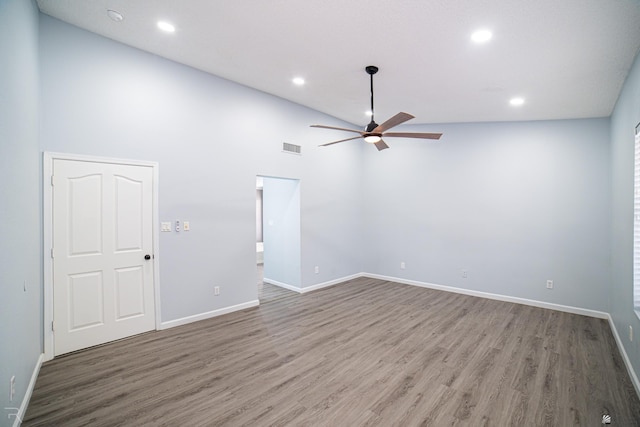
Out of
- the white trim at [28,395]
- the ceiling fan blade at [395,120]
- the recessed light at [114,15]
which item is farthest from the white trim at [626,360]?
the recessed light at [114,15]

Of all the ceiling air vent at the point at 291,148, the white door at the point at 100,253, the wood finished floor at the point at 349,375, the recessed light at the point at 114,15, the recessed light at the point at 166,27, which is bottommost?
the wood finished floor at the point at 349,375

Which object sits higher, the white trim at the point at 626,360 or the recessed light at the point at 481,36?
the recessed light at the point at 481,36

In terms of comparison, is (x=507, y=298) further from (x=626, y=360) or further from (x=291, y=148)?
(x=291, y=148)

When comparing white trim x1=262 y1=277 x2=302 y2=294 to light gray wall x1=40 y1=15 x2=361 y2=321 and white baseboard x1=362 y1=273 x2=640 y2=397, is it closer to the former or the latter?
light gray wall x1=40 y1=15 x2=361 y2=321

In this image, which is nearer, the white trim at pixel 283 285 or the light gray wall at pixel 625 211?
the light gray wall at pixel 625 211

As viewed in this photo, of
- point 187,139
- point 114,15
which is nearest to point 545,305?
point 187,139

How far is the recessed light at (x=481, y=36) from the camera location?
2.78 m

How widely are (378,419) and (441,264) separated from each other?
4241mm

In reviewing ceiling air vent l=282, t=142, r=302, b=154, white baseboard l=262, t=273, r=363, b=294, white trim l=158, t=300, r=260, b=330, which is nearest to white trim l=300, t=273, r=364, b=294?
white baseboard l=262, t=273, r=363, b=294

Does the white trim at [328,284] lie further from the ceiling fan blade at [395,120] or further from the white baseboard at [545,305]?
the ceiling fan blade at [395,120]

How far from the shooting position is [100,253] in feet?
11.4

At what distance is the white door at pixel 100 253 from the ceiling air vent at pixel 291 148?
228cm

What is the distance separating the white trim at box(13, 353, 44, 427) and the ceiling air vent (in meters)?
4.16

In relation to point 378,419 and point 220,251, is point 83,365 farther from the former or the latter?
point 378,419
